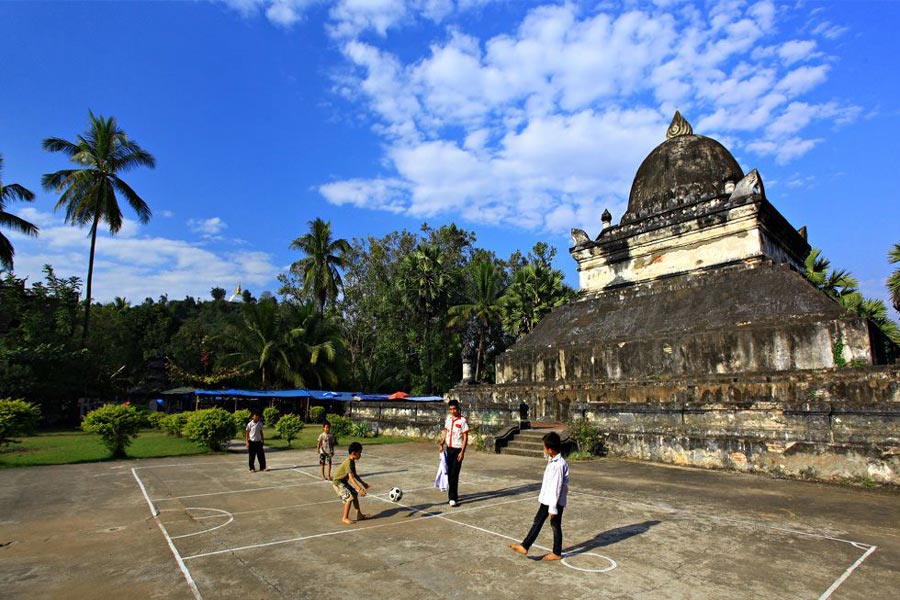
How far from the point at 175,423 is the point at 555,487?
59.0 feet

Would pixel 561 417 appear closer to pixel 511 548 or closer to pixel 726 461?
pixel 726 461

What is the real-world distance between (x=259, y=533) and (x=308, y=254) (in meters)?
32.8

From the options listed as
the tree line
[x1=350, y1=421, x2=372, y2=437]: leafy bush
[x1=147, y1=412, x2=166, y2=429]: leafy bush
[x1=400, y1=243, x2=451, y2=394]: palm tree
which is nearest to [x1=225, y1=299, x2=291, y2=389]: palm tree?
the tree line

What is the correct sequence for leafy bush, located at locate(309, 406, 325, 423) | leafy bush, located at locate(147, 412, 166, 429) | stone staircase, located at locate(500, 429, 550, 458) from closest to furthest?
1. stone staircase, located at locate(500, 429, 550, 458)
2. leafy bush, located at locate(147, 412, 166, 429)
3. leafy bush, located at locate(309, 406, 325, 423)

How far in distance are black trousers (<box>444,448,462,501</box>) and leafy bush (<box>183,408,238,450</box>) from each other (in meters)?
9.83

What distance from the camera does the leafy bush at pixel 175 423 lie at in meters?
18.4

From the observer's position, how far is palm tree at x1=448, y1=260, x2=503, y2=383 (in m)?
35.1

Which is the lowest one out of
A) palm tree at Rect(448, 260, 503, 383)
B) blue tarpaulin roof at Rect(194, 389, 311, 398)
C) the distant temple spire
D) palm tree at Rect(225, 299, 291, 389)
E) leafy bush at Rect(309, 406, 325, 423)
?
leafy bush at Rect(309, 406, 325, 423)

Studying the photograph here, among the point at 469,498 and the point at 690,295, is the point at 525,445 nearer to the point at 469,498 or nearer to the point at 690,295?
the point at 469,498

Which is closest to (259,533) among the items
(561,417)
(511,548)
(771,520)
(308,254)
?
(511,548)

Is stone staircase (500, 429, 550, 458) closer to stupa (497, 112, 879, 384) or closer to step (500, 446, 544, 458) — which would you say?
step (500, 446, 544, 458)

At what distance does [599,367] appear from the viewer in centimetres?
1659

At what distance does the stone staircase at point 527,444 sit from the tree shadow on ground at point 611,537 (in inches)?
273

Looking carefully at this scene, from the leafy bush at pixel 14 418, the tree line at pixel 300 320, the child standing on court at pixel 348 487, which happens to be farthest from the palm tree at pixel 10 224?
the child standing on court at pixel 348 487
